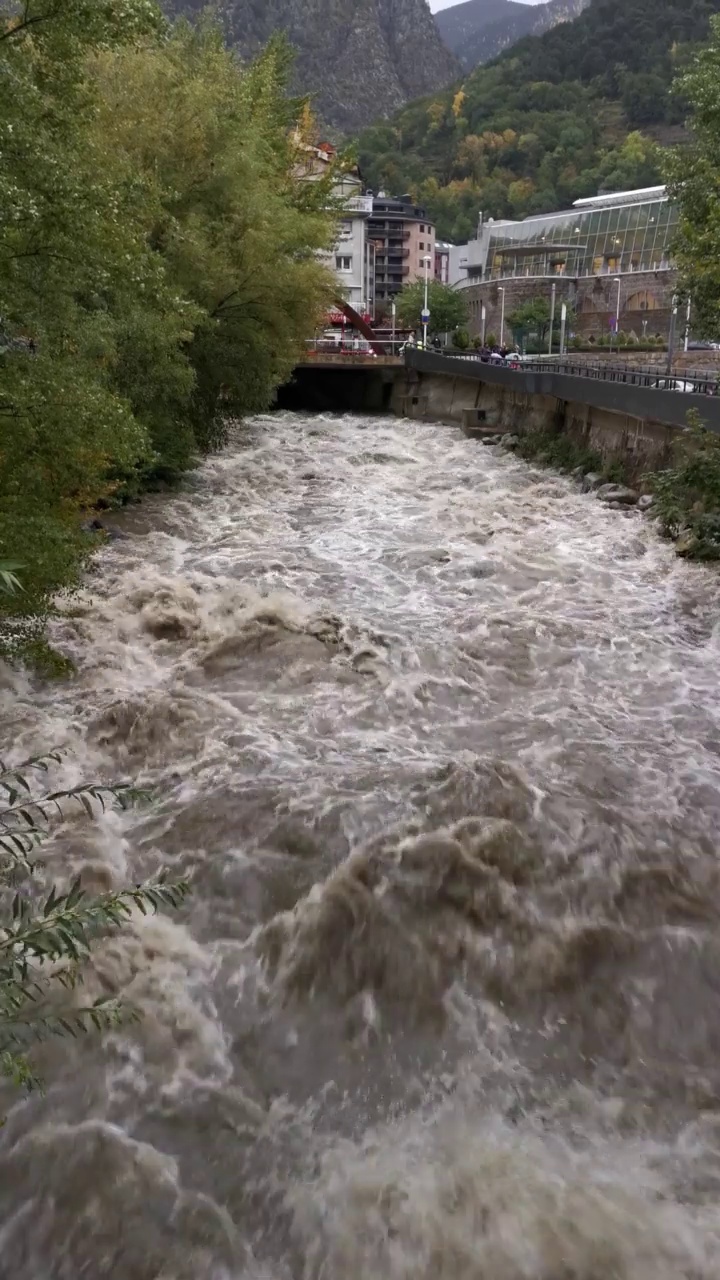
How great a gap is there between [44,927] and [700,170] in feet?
67.9

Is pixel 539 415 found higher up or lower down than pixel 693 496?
higher up

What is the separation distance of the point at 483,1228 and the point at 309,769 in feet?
16.5

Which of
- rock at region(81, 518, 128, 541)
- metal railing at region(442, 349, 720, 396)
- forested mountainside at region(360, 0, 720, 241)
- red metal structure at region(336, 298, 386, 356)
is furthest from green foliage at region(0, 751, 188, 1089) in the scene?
forested mountainside at region(360, 0, 720, 241)

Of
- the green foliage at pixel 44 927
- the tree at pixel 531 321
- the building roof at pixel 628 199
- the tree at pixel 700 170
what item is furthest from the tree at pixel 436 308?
the green foliage at pixel 44 927

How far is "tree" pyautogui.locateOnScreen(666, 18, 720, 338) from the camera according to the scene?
727 inches

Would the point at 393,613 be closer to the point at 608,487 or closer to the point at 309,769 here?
the point at 309,769

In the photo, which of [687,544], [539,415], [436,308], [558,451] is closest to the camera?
[687,544]

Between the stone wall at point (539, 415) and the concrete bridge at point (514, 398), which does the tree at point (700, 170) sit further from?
the stone wall at point (539, 415)

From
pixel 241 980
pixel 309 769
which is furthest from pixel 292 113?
pixel 241 980

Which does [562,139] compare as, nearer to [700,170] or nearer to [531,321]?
[531,321]

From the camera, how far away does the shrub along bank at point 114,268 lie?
29.6 feet

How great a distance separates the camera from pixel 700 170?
1906cm

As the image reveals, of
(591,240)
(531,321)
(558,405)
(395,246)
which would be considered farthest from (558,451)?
(395,246)

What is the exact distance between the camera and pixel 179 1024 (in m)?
6.07
